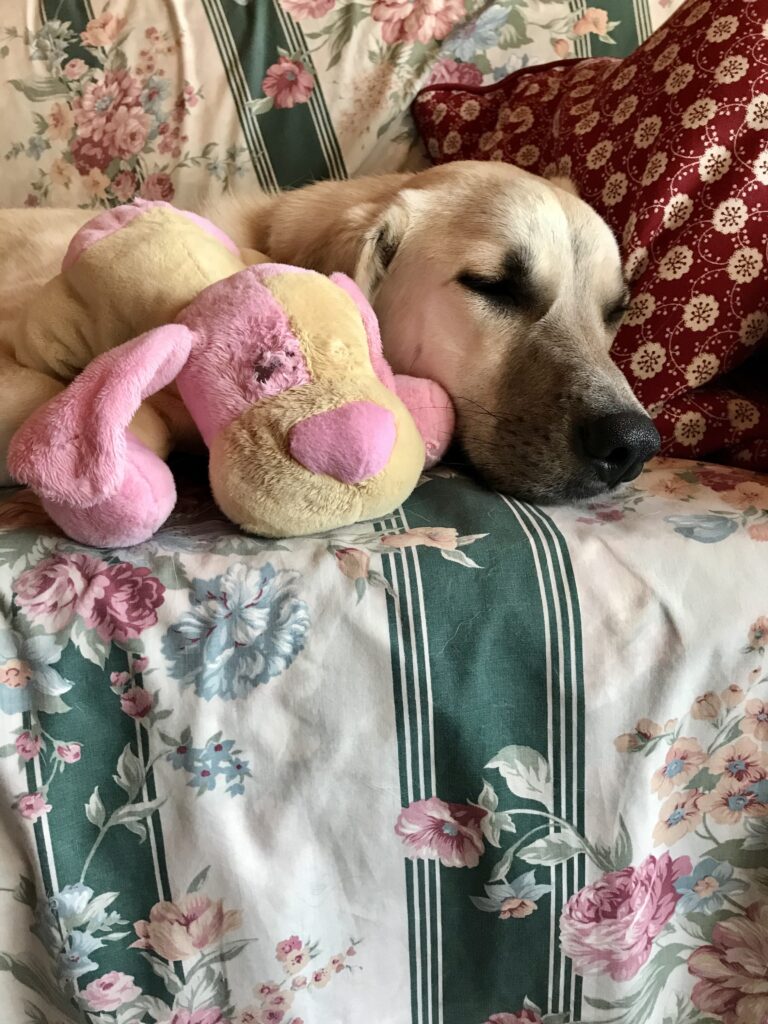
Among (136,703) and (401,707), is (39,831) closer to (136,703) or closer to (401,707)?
(136,703)

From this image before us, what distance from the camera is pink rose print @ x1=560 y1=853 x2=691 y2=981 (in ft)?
2.47

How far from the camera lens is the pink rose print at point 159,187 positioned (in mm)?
1707

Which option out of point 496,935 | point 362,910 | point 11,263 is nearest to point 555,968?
point 496,935

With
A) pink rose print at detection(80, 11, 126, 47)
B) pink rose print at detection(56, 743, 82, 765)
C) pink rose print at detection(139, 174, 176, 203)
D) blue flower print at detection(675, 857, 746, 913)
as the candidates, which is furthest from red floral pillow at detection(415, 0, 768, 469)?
pink rose print at detection(80, 11, 126, 47)

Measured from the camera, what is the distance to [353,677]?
71 centimetres

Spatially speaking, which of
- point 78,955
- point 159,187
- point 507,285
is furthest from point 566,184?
point 78,955

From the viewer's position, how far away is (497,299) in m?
1.14

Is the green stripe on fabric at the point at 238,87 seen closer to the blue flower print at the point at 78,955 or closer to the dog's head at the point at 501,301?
the dog's head at the point at 501,301

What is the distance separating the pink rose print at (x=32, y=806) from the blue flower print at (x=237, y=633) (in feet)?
0.50

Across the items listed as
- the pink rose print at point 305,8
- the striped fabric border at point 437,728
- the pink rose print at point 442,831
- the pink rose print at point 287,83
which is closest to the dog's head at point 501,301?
the striped fabric border at point 437,728

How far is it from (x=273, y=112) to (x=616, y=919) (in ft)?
5.35

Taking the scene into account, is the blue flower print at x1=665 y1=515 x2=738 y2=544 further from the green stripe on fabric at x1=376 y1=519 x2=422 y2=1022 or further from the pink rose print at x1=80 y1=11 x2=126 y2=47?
the pink rose print at x1=80 y1=11 x2=126 y2=47

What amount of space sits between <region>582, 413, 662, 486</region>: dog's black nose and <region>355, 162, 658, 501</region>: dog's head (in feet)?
0.14

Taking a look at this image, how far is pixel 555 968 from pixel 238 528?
53 cm
